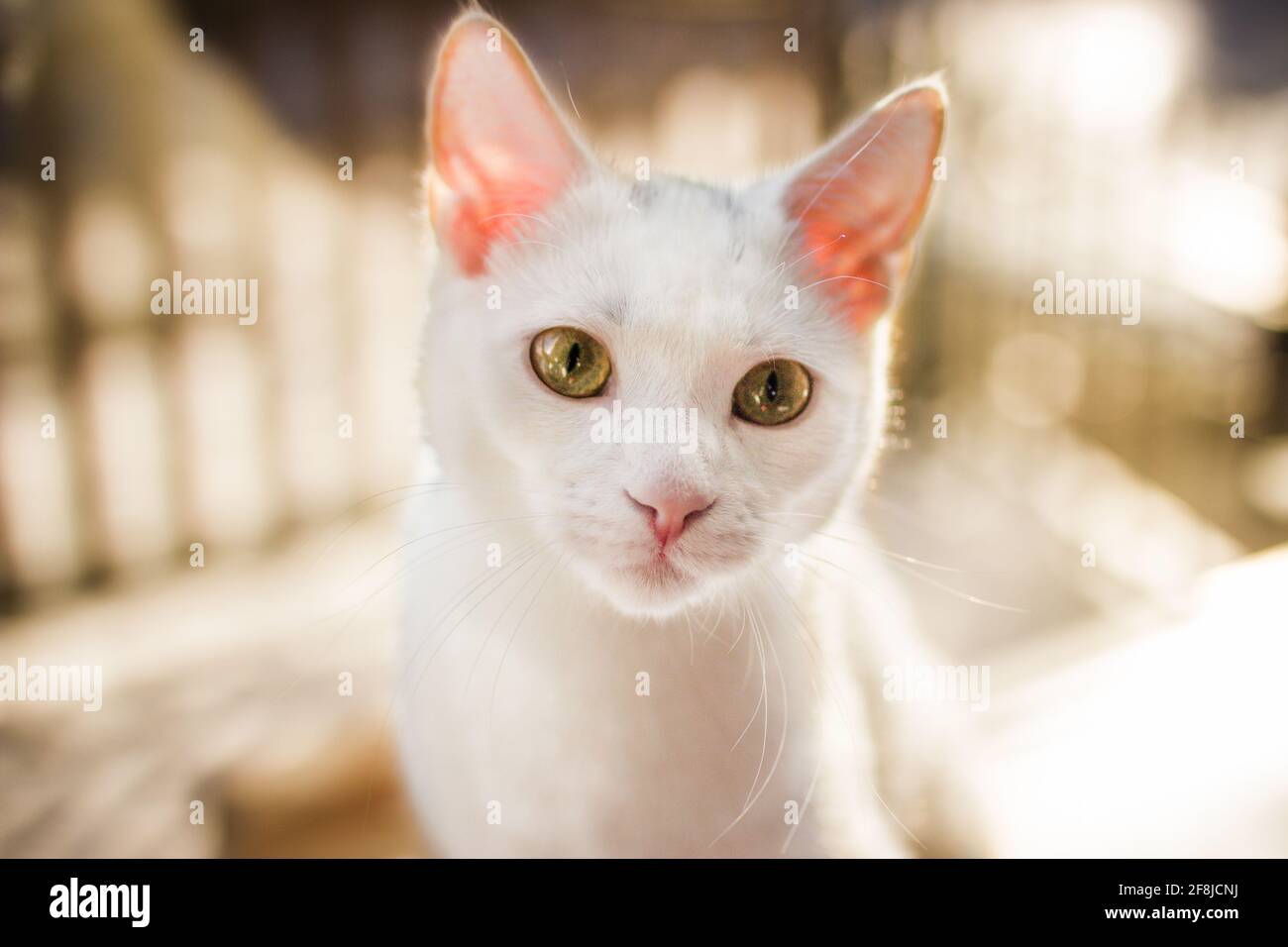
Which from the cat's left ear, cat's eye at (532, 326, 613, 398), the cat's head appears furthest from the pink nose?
the cat's left ear

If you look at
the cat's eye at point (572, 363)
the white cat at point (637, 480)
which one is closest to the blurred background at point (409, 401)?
the white cat at point (637, 480)

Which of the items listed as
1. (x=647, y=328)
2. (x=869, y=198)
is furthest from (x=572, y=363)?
(x=869, y=198)

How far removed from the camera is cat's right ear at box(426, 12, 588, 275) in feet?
2.15

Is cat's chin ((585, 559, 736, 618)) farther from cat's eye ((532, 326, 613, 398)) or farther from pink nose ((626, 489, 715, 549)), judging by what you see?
cat's eye ((532, 326, 613, 398))

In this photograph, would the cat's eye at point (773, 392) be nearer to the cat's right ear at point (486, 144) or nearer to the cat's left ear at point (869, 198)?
the cat's left ear at point (869, 198)

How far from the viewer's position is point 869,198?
2.52 feet

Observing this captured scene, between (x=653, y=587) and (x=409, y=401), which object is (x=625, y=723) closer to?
(x=653, y=587)

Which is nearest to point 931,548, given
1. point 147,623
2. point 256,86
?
point 147,623

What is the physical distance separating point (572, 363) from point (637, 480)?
0.44ft

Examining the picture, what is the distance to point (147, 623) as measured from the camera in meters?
1.47

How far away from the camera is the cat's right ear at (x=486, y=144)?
0.65 meters

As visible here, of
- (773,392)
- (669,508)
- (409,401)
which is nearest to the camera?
(669,508)

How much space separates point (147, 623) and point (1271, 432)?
7.00 feet

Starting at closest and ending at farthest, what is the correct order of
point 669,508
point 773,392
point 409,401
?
A: point 669,508
point 773,392
point 409,401
